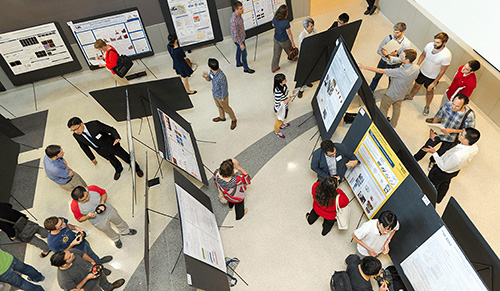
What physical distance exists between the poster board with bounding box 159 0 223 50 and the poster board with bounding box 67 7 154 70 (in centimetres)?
69

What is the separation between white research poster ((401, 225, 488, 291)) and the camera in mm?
2846

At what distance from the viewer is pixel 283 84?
5.10 m

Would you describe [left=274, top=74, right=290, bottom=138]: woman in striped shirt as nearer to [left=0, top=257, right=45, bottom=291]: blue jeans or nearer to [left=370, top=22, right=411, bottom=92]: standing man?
[left=370, top=22, right=411, bottom=92]: standing man

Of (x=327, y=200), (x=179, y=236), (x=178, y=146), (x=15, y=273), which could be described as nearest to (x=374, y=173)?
(x=327, y=200)

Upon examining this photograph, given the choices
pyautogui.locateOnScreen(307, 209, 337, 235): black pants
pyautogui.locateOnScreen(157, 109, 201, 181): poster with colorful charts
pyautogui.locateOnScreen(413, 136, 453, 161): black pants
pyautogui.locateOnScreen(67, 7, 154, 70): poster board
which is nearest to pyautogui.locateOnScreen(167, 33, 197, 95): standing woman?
pyautogui.locateOnScreen(67, 7, 154, 70): poster board

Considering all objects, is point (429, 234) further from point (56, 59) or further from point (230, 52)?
point (56, 59)

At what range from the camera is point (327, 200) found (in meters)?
3.98

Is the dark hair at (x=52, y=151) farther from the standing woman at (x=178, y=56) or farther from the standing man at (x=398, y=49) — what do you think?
the standing man at (x=398, y=49)

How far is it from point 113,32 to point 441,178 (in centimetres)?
695

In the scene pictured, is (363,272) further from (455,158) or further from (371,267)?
(455,158)

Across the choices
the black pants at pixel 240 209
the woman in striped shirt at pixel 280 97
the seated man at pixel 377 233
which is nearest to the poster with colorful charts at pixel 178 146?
the black pants at pixel 240 209

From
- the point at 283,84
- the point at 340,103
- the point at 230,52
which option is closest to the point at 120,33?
the point at 230,52

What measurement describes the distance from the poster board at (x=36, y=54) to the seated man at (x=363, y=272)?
7.26 m

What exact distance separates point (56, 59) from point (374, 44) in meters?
7.40
